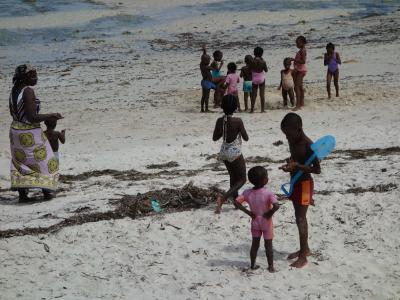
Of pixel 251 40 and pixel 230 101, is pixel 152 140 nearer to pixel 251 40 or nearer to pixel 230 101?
pixel 230 101

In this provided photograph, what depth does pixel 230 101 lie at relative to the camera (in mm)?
6383

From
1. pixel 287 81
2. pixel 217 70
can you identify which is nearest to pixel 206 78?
pixel 217 70

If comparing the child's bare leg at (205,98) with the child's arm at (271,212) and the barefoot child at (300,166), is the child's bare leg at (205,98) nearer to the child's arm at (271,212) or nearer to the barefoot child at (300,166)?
Answer: the barefoot child at (300,166)

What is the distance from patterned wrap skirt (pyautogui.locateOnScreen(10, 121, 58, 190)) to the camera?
7078 mm

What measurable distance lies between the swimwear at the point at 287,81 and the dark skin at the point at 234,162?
704cm

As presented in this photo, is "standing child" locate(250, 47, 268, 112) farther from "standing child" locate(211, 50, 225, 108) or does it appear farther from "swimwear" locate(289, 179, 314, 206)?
"swimwear" locate(289, 179, 314, 206)

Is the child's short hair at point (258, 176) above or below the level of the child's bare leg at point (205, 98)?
above

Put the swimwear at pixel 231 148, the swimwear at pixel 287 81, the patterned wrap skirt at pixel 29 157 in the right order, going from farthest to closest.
Answer: the swimwear at pixel 287 81 → the patterned wrap skirt at pixel 29 157 → the swimwear at pixel 231 148

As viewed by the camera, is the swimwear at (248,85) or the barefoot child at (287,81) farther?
the swimwear at (248,85)

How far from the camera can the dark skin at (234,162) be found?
6.45 m

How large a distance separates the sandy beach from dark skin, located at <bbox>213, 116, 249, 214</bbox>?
0.26 m

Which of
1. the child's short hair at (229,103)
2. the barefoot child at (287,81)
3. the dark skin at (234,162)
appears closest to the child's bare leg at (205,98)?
the barefoot child at (287,81)

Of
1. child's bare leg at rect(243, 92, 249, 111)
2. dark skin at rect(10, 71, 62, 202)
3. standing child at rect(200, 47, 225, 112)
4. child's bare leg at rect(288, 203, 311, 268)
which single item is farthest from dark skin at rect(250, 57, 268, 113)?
child's bare leg at rect(288, 203, 311, 268)

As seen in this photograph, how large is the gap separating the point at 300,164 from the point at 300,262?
95 cm
